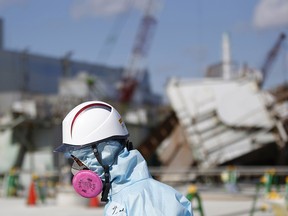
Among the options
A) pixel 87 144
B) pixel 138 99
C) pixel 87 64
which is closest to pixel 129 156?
pixel 87 144

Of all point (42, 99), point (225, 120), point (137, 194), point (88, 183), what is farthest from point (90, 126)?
point (42, 99)

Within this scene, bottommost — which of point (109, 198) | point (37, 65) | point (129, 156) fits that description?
point (109, 198)

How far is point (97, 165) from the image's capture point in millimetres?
2484

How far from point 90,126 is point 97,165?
16cm

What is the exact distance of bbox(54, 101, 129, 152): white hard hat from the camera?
8.17 feet

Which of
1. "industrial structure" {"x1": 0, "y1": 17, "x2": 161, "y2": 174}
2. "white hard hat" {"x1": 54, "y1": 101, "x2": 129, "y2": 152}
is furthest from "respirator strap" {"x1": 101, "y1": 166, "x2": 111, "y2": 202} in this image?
"industrial structure" {"x1": 0, "y1": 17, "x2": 161, "y2": 174}

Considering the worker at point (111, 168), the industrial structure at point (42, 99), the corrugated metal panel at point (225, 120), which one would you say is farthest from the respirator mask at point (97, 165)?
the corrugated metal panel at point (225, 120)

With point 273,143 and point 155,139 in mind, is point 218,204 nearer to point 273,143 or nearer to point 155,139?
point 273,143

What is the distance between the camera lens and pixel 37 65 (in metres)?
68.0

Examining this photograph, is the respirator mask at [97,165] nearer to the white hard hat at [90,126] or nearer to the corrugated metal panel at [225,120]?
the white hard hat at [90,126]

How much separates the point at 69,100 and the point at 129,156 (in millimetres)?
37683

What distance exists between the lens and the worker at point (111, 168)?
230 centimetres

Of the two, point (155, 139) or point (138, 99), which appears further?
point (138, 99)

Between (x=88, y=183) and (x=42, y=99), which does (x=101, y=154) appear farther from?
(x=42, y=99)
